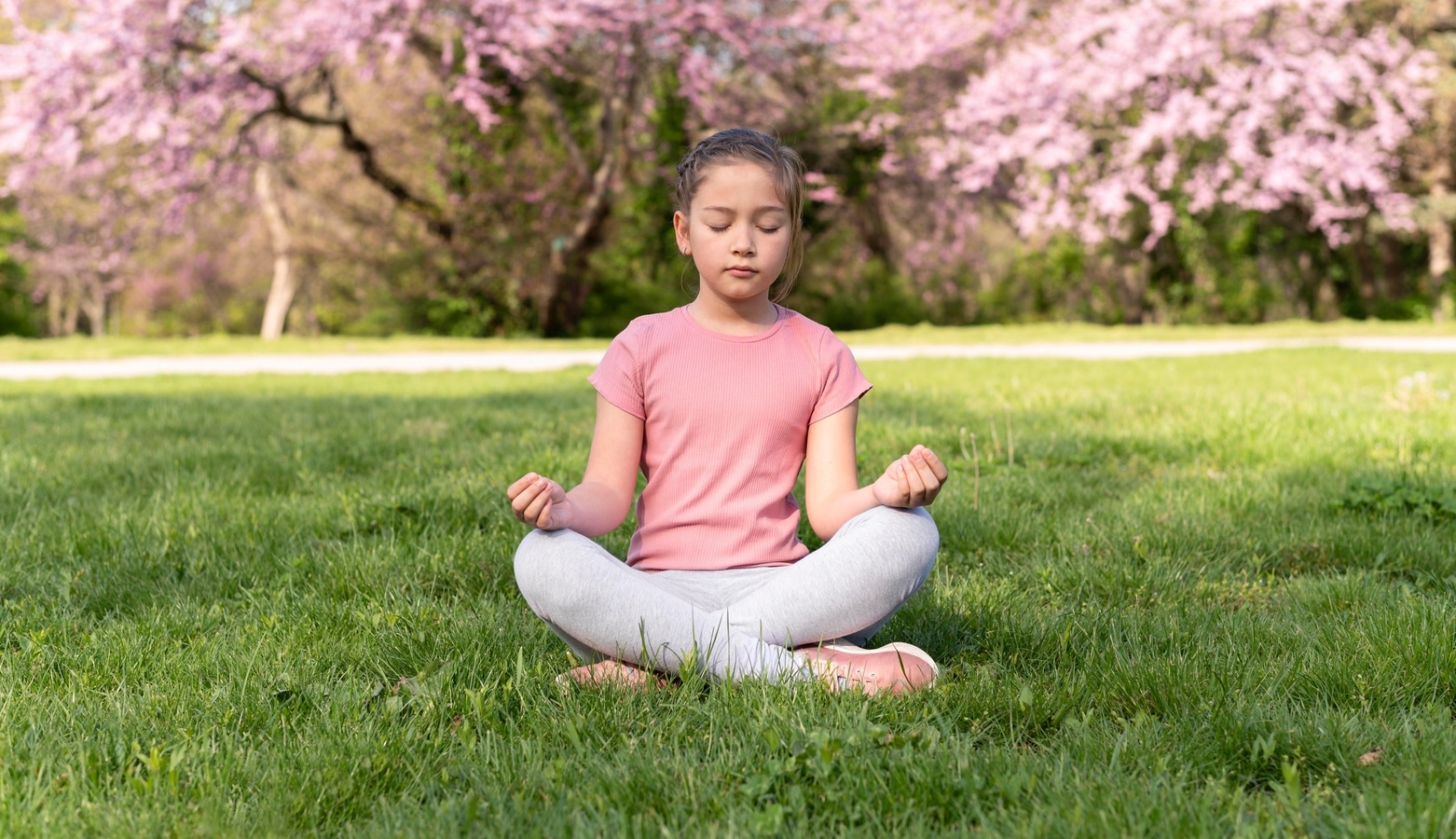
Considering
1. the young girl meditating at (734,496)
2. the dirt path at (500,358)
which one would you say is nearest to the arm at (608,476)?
the young girl meditating at (734,496)

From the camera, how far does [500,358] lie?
1353 cm

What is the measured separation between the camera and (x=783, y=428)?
8.78 ft

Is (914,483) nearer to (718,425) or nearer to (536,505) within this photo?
(718,425)

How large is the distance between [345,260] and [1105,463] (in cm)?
1818

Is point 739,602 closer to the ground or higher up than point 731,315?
closer to the ground

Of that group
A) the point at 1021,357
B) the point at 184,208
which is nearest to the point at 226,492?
the point at 1021,357

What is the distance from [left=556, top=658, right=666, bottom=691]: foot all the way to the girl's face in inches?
33.7

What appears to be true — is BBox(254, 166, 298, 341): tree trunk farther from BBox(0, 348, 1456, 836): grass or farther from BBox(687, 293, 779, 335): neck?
BBox(687, 293, 779, 335): neck

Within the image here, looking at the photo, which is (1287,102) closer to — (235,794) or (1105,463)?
(1105,463)

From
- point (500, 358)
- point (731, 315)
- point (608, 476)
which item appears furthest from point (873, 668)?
point (500, 358)

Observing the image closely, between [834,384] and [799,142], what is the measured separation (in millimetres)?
16568

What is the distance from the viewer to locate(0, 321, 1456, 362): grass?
A: 1483 centimetres

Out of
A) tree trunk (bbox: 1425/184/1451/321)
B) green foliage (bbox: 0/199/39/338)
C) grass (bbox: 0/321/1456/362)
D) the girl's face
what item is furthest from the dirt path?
green foliage (bbox: 0/199/39/338)

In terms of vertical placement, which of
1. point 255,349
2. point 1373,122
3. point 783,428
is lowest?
point 255,349
